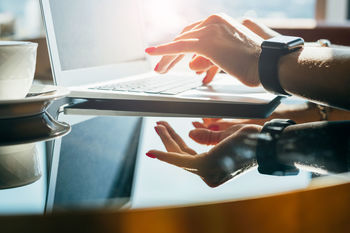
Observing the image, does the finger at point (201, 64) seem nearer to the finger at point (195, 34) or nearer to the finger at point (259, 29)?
the finger at point (195, 34)

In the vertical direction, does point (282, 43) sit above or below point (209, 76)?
above

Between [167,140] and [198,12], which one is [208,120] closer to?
[167,140]

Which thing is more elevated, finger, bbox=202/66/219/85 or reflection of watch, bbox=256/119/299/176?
reflection of watch, bbox=256/119/299/176

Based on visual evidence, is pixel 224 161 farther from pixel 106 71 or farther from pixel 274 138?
pixel 106 71

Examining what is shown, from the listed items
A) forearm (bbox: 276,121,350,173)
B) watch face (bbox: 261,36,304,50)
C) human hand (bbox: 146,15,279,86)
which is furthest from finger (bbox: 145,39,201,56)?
forearm (bbox: 276,121,350,173)

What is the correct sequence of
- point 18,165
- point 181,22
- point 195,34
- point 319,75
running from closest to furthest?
1. point 18,165
2. point 319,75
3. point 195,34
4. point 181,22

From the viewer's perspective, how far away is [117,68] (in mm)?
1128

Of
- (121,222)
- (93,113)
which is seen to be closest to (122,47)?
(93,113)

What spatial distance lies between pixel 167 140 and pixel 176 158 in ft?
0.29

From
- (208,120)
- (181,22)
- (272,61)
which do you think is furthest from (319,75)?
(181,22)

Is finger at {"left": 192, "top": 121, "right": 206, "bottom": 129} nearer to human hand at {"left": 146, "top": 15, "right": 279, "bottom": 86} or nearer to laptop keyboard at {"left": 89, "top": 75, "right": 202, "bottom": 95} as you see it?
laptop keyboard at {"left": 89, "top": 75, "right": 202, "bottom": 95}

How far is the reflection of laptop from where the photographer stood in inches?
30.2

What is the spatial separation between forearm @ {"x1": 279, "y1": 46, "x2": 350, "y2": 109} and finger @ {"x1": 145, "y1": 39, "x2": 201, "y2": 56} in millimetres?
219

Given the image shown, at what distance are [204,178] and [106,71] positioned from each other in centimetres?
77
